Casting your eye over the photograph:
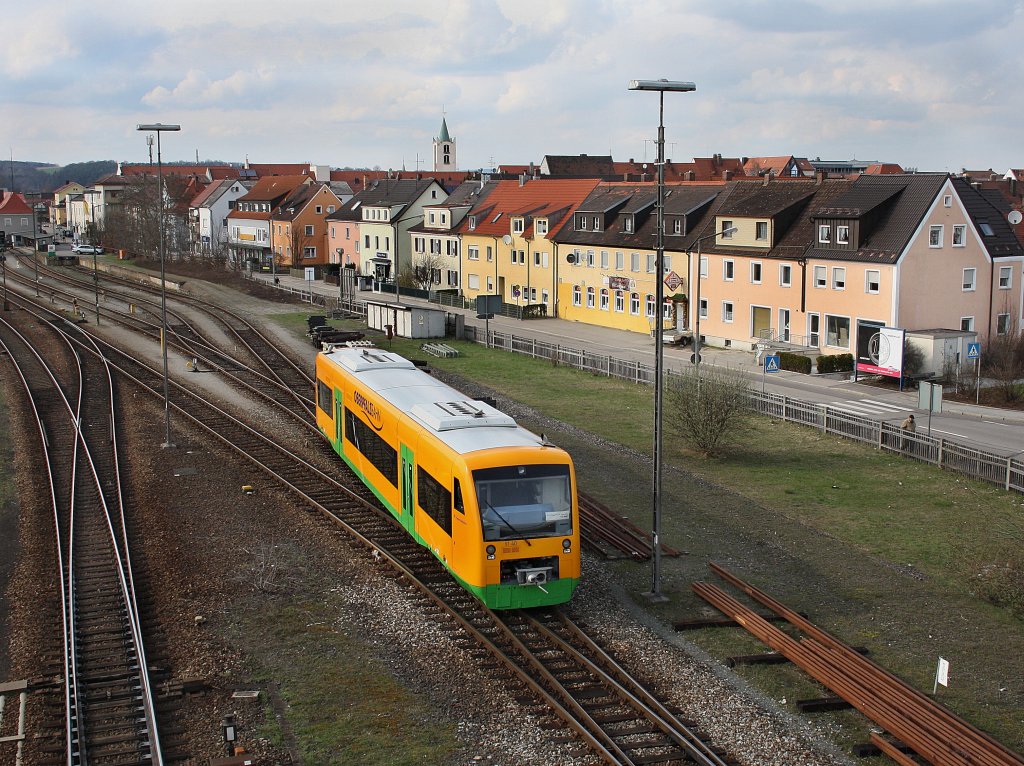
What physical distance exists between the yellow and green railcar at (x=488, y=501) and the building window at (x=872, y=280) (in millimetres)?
26792

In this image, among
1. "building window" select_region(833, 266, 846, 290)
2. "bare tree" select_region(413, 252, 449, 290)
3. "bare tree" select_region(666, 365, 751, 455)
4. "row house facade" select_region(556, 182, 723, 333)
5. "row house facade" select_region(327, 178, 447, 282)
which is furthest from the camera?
"row house facade" select_region(327, 178, 447, 282)

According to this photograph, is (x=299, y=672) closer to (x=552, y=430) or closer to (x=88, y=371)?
(x=552, y=430)

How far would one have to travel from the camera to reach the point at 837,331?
143 ft

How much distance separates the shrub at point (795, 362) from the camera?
4250 centimetres

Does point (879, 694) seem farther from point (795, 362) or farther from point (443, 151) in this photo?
point (443, 151)

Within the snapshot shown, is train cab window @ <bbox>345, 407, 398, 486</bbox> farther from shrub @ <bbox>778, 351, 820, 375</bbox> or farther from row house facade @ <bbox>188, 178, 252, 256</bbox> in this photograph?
row house facade @ <bbox>188, 178, 252, 256</bbox>

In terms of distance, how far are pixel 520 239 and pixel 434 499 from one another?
160 feet

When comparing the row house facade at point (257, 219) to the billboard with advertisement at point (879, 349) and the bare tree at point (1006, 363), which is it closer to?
the billboard with advertisement at point (879, 349)

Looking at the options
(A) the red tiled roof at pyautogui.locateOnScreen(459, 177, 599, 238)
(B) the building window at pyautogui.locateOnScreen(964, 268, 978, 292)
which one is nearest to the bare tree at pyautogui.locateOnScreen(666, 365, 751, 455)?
(B) the building window at pyautogui.locateOnScreen(964, 268, 978, 292)

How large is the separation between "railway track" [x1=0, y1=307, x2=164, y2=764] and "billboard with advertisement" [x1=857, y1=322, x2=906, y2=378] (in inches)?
1040

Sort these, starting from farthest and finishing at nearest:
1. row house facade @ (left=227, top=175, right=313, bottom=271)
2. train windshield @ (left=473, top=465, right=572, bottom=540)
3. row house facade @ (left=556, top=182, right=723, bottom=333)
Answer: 1. row house facade @ (left=227, top=175, right=313, bottom=271)
2. row house facade @ (left=556, top=182, right=723, bottom=333)
3. train windshield @ (left=473, top=465, right=572, bottom=540)

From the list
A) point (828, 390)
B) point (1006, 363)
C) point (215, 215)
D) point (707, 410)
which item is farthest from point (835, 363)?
point (215, 215)

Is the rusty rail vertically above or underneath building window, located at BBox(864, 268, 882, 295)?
underneath

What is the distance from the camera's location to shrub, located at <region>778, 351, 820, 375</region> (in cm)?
4250
